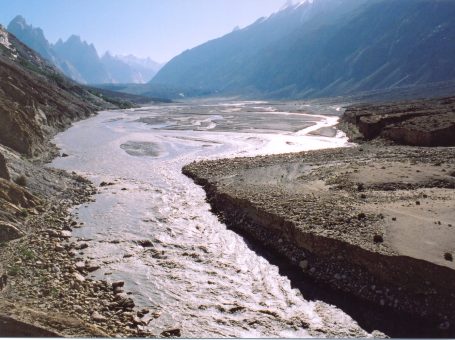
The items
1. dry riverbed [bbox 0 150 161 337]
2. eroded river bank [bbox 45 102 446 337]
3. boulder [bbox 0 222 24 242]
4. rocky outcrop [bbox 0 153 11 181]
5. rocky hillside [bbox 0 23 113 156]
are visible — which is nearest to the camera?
dry riverbed [bbox 0 150 161 337]

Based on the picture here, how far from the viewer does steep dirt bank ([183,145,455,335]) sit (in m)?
11.2

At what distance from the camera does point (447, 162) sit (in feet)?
76.1

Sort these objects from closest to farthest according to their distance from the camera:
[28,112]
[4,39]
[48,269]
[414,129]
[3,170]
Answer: [48,269] → [3,170] → [414,129] → [28,112] → [4,39]

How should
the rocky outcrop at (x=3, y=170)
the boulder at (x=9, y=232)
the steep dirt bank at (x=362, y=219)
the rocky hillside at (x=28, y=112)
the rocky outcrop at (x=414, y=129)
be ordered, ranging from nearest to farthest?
the steep dirt bank at (x=362, y=219), the boulder at (x=9, y=232), the rocky outcrop at (x=3, y=170), the rocky hillside at (x=28, y=112), the rocky outcrop at (x=414, y=129)

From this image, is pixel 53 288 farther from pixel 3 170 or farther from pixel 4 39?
pixel 4 39

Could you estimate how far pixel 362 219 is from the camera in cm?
1493

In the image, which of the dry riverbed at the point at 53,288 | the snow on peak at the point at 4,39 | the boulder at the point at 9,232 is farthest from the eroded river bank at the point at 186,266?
the snow on peak at the point at 4,39

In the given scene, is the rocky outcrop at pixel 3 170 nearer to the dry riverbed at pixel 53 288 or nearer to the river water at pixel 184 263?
the dry riverbed at pixel 53 288

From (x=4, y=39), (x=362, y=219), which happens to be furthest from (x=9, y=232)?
(x=4, y=39)

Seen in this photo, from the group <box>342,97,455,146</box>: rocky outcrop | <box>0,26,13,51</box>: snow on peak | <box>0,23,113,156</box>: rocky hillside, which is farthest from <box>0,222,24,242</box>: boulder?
<box>0,26,13,51</box>: snow on peak

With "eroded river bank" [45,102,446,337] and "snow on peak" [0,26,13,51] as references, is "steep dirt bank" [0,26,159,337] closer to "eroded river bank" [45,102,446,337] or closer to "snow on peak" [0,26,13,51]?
"eroded river bank" [45,102,446,337]

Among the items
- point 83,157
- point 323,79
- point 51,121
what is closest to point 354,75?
point 323,79

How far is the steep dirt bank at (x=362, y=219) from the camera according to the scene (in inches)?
442

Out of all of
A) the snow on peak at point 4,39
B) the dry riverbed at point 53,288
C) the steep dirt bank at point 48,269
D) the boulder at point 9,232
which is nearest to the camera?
the dry riverbed at point 53,288
